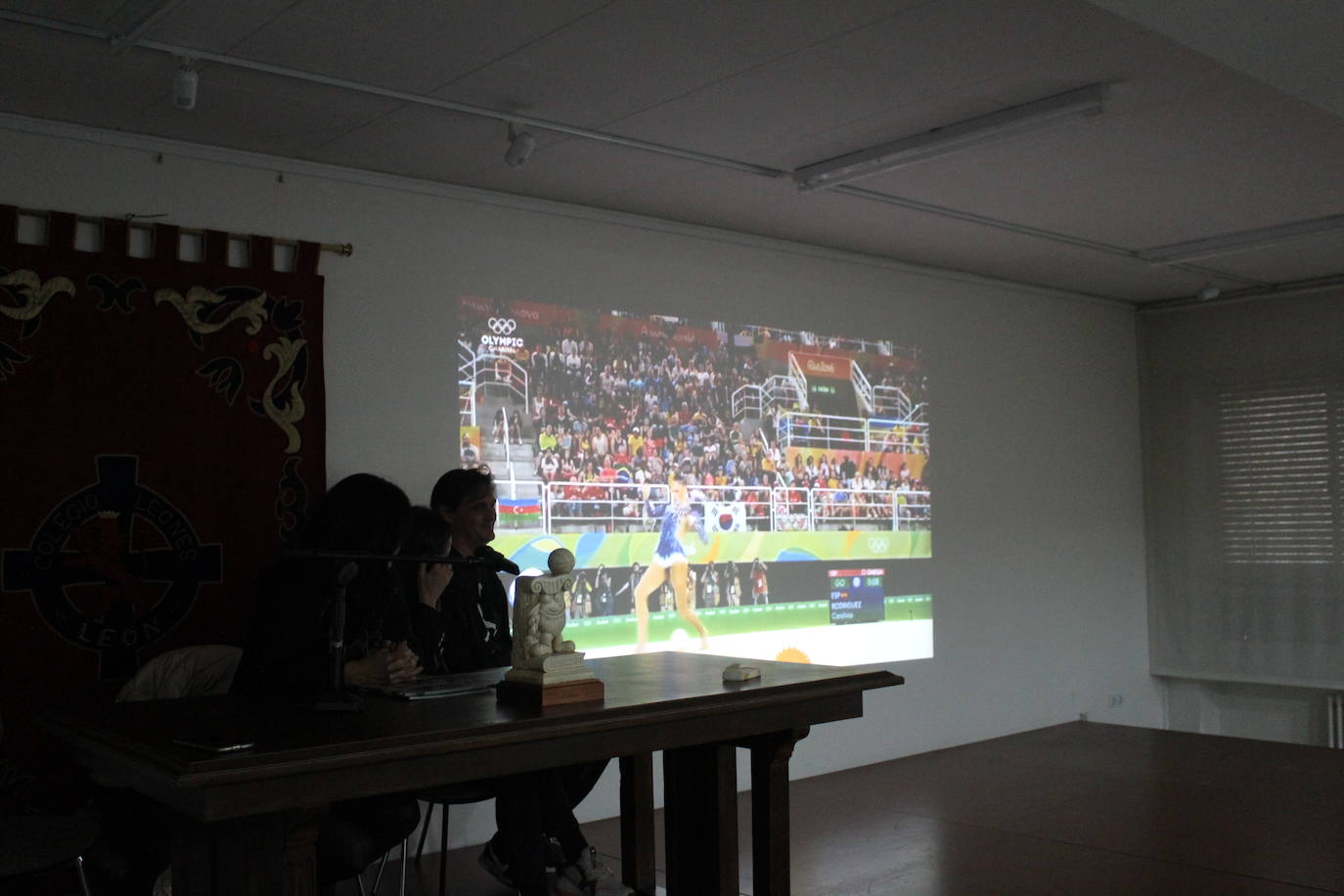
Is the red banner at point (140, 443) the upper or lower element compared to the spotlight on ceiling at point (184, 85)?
lower

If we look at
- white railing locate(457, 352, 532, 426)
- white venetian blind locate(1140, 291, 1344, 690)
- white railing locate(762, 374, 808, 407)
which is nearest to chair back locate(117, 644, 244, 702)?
white railing locate(457, 352, 532, 426)

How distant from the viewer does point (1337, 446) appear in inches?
287

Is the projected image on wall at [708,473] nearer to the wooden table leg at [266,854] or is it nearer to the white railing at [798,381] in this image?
the white railing at [798,381]

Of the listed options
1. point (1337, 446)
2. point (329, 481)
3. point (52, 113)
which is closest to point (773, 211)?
point (329, 481)

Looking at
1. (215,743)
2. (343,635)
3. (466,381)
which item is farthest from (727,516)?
(215,743)

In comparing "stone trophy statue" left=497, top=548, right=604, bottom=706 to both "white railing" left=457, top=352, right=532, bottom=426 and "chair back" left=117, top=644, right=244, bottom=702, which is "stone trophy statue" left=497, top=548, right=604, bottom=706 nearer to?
"chair back" left=117, top=644, right=244, bottom=702

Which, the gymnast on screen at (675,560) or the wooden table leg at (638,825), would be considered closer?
the wooden table leg at (638,825)

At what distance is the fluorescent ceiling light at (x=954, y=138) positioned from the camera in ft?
13.2

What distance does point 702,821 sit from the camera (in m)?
3.47

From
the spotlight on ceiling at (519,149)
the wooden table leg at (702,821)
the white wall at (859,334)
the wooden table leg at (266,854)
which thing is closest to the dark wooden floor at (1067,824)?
the white wall at (859,334)

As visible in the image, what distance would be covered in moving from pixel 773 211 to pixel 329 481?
2288mm

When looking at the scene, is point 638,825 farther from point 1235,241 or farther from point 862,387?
point 1235,241

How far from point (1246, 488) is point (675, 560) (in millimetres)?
4160

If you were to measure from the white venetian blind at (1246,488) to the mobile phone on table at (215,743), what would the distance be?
6.84 m
